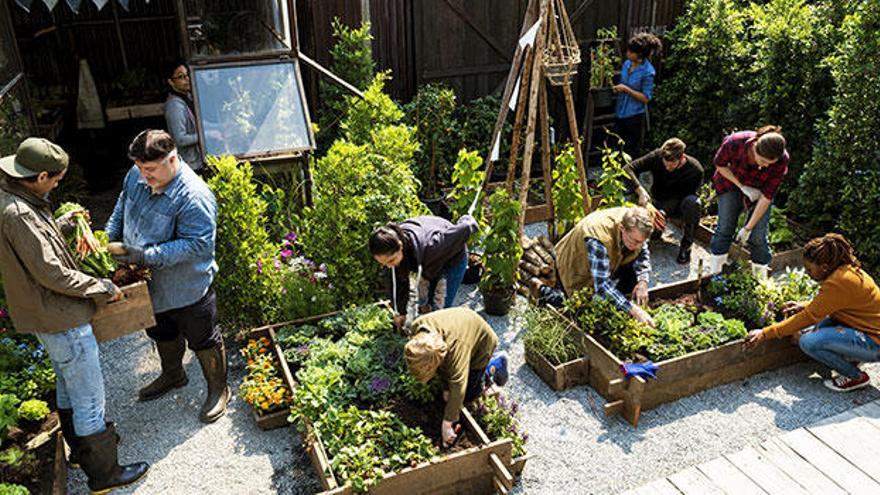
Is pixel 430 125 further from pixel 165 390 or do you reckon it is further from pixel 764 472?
pixel 764 472

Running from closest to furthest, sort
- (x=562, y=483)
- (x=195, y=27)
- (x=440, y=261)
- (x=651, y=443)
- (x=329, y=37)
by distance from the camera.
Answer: (x=562, y=483)
(x=651, y=443)
(x=440, y=261)
(x=195, y=27)
(x=329, y=37)

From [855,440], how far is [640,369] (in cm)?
157

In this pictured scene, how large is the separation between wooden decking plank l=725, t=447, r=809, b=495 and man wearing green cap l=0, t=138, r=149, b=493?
4131 millimetres

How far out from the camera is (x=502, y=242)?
6.25 meters

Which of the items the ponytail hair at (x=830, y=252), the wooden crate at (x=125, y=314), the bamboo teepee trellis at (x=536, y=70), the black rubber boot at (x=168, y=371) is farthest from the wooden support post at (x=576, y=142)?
the wooden crate at (x=125, y=314)

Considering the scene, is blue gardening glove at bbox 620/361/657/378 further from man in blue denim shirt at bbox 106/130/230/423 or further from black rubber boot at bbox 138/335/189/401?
black rubber boot at bbox 138/335/189/401

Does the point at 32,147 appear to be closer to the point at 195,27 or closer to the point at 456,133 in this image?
the point at 195,27

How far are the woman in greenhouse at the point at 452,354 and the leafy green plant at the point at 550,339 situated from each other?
3.05ft

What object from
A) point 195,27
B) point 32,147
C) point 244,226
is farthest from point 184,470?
point 195,27

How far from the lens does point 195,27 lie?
805 centimetres

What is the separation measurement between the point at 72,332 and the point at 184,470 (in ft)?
4.09

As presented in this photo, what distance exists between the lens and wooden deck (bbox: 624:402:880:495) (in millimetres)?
4488

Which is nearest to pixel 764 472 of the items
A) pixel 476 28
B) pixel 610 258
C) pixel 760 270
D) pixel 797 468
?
pixel 797 468

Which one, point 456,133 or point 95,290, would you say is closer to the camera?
point 95,290
